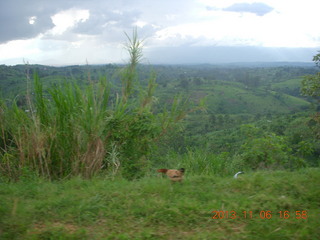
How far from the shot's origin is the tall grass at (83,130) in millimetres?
4102

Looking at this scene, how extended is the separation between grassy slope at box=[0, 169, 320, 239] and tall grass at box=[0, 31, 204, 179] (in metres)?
0.74

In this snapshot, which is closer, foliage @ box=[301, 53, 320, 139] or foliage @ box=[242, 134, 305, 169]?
foliage @ box=[242, 134, 305, 169]

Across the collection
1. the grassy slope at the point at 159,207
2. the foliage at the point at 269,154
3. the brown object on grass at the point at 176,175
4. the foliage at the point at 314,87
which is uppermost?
the foliage at the point at 314,87

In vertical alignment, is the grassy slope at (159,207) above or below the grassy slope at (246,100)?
above

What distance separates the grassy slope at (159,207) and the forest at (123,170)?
1 cm

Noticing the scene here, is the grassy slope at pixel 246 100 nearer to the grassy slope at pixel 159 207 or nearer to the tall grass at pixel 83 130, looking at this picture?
the tall grass at pixel 83 130

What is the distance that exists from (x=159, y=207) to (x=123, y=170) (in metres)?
1.75

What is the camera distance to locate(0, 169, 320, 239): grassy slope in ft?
7.74

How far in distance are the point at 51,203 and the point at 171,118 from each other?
2.66 m

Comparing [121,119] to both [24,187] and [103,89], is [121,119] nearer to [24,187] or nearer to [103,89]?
[103,89]
